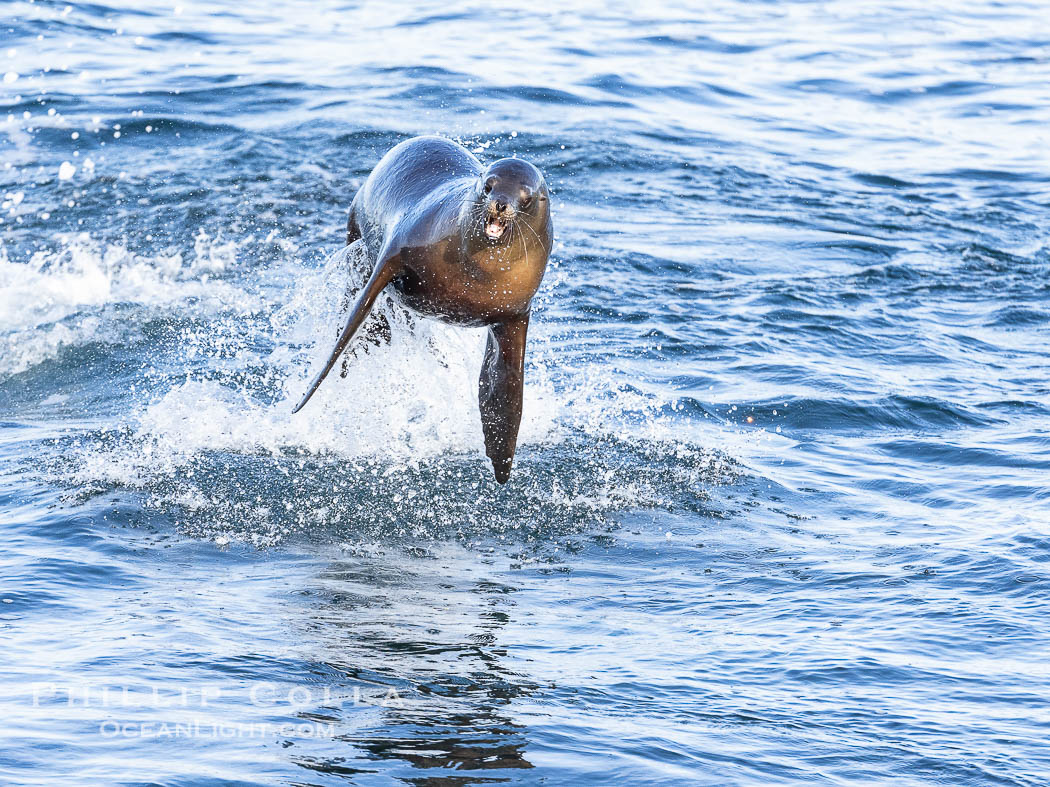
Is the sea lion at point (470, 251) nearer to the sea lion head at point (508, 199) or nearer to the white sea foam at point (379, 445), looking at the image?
the sea lion head at point (508, 199)

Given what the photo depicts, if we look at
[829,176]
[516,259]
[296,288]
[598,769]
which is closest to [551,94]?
[829,176]

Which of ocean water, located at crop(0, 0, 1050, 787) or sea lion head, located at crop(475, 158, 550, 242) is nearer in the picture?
ocean water, located at crop(0, 0, 1050, 787)

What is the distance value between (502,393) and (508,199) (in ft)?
4.45

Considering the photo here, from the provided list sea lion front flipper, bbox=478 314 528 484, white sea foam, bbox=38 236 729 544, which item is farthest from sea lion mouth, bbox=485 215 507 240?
white sea foam, bbox=38 236 729 544

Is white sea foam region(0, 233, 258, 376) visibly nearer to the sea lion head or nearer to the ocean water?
the ocean water

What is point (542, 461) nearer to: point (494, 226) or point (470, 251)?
point (470, 251)

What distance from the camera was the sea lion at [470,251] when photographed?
254 inches

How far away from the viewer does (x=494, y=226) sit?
631cm

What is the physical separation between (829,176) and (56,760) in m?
12.1

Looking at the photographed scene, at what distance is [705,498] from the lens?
312 inches

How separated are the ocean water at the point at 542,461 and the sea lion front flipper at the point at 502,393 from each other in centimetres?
33

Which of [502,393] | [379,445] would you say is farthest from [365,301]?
[379,445]

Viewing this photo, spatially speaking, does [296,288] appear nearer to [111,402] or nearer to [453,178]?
[111,402]

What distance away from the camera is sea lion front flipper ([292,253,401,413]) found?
6.92 metres
